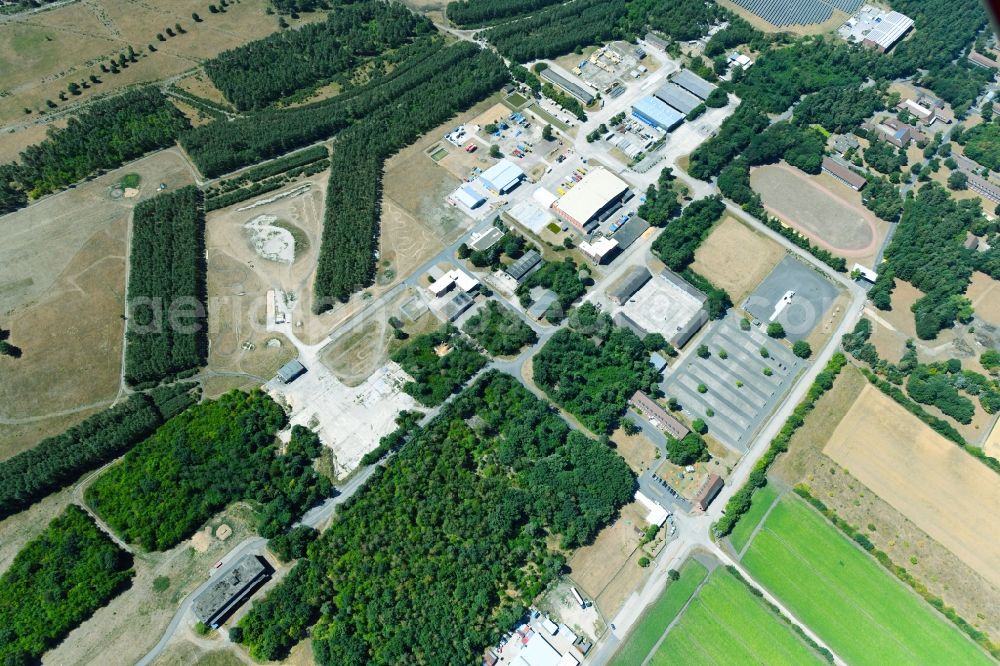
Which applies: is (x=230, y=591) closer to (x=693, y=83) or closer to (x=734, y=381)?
(x=734, y=381)

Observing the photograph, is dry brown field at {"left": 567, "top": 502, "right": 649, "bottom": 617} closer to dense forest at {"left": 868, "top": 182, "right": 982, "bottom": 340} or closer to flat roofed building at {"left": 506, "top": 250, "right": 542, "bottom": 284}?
flat roofed building at {"left": 506, "top": 250, "right": 542, "bottom": 284}

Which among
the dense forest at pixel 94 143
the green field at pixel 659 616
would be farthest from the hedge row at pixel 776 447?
the dense forest at pixel 94 143

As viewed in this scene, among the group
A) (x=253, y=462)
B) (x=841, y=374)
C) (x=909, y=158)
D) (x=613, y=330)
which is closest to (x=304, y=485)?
(x=253, y=462)

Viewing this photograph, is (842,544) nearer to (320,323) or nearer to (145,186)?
(320,323)

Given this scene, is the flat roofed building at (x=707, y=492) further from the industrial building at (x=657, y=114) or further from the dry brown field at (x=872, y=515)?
the industrial building at (x=657, y=114)

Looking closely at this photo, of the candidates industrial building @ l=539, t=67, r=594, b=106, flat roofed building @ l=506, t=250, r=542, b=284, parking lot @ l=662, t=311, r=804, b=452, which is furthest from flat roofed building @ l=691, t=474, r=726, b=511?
industrial building @ l=539, t=67, r=594, b=106

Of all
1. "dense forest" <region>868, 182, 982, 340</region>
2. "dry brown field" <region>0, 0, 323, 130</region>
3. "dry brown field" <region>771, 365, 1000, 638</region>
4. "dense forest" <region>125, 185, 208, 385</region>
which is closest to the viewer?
"dry brown field" <region>771, 365, 1000, 638</region>
